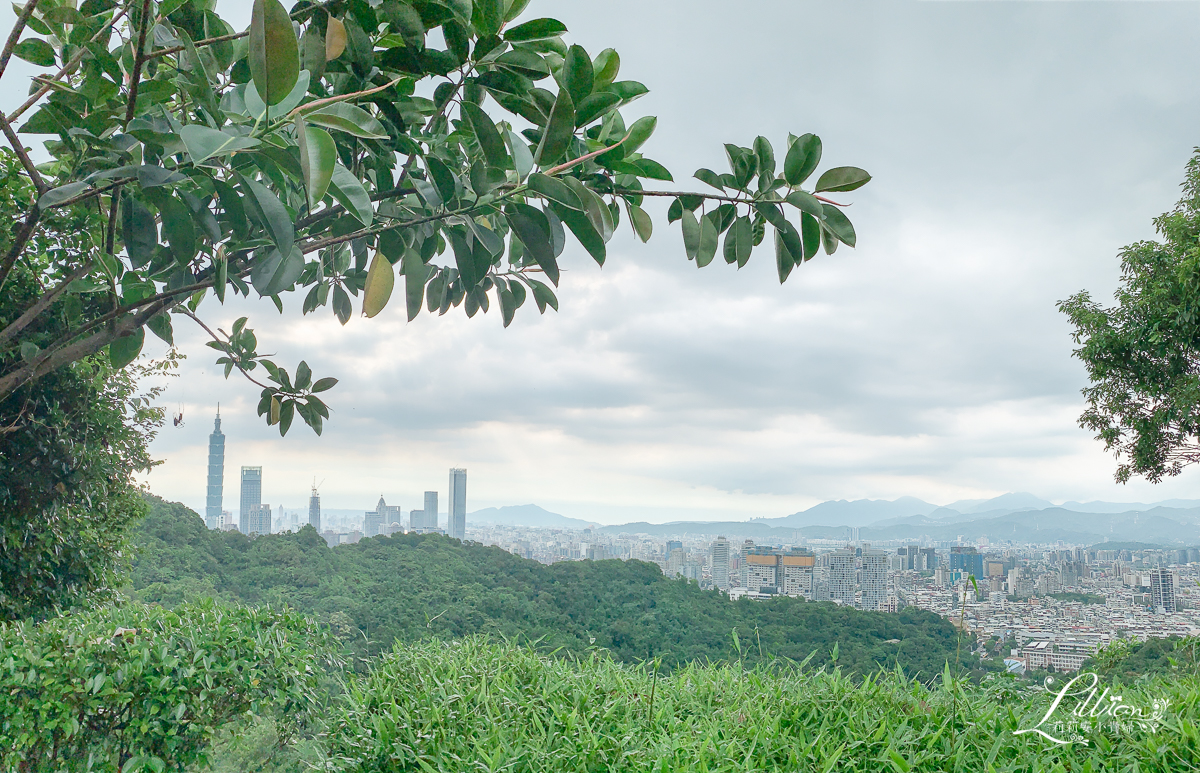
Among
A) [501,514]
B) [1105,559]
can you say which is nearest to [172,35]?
[1105,559]

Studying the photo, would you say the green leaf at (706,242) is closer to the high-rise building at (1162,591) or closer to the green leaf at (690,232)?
the green leaf at (690,232)

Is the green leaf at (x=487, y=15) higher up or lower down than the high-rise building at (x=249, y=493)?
higher up

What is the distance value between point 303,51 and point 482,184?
26 cm

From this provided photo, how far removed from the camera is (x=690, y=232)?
0.81m

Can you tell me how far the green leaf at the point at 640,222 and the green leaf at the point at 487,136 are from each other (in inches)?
10.5

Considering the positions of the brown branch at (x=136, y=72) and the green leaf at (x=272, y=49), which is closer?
the green leaf at (x=272, y=49)

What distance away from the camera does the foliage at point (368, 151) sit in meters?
0.54

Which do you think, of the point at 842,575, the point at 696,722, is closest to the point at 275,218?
the point at 696,722

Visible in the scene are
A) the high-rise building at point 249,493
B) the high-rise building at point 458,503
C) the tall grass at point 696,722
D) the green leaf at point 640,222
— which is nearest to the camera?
the green leaf at point 640,222

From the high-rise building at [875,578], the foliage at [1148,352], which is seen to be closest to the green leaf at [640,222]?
the foliage at [1148,352]

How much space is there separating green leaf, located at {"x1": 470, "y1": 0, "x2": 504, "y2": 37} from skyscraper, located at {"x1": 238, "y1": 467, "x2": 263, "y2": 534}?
475 cm

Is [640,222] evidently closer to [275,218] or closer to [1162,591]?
[275,218]

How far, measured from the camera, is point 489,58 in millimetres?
682

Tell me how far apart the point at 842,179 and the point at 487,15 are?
0.43 meters
